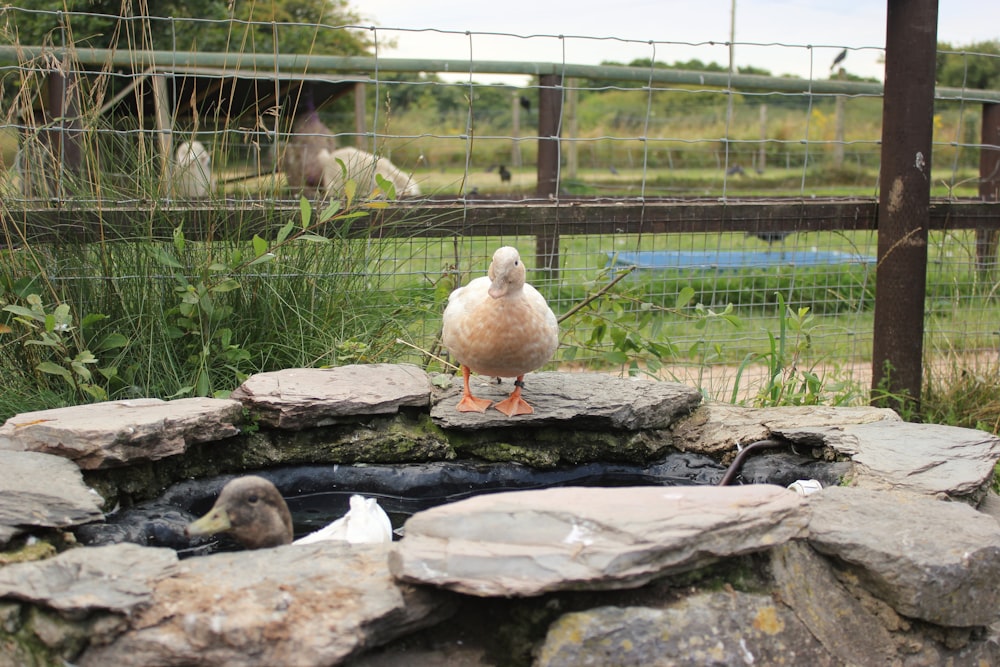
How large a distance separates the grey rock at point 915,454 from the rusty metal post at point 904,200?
1.25 metres

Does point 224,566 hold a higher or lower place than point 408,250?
lower

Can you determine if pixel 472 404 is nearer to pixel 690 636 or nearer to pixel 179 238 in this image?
pixel 179 238

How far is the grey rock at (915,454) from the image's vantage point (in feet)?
8.61

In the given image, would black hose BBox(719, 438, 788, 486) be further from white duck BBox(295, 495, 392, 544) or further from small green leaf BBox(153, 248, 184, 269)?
small green leaf BBox(153, 248, 184, 269)

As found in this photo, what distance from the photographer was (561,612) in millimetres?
1950

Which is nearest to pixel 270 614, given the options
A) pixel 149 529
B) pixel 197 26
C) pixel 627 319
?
pixel 149 529

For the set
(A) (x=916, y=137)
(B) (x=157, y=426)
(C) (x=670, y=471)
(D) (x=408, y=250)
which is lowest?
(C) (x=670, y=471)

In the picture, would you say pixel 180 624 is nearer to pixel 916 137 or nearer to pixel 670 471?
pixel 670 471

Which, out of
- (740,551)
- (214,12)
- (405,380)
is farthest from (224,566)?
(214,12)

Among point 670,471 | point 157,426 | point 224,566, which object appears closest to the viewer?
point 224,566

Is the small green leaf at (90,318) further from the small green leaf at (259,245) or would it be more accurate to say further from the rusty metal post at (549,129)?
the rusty metal post at (549,129)

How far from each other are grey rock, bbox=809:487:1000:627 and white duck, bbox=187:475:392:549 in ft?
3.64

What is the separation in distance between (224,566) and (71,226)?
2.05m

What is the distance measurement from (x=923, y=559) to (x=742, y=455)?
0.92 meters
